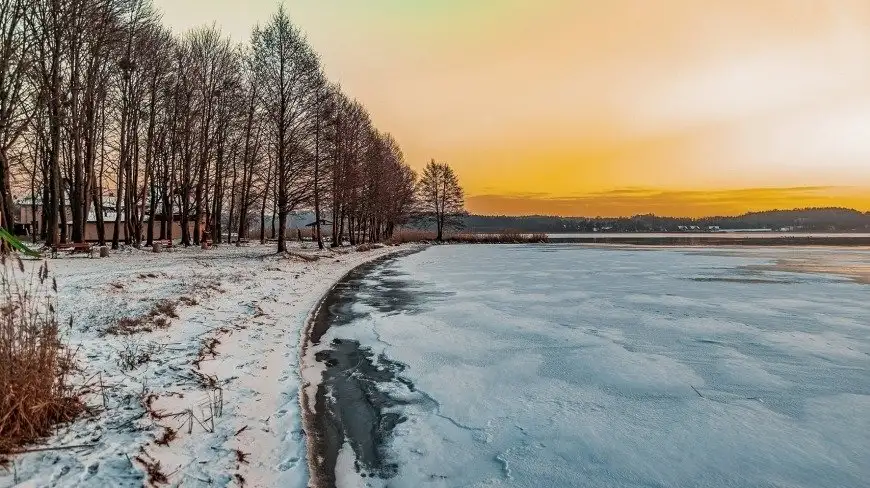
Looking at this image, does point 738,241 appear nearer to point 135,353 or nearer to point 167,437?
point 135,353

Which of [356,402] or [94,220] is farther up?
[94,220]

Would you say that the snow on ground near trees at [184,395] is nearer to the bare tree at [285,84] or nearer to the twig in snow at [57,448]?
the twig in snow at [57,448]

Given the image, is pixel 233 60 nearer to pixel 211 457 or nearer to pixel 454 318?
pixel 454 318

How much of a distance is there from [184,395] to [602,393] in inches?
193

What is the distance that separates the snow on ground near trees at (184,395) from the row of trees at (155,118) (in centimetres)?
1244

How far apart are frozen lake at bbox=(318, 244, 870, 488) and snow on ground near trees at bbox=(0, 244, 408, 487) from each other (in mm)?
697

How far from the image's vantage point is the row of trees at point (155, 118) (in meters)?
19.4

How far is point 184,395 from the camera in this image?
17.9ft

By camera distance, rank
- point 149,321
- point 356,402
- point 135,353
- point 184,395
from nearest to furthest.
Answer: point 184,395 → point 356,402 → point 135,353 → point 149,321

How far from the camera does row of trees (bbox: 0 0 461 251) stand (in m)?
19.4

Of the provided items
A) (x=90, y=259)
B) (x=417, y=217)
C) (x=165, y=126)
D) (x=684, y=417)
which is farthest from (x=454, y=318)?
(x=417, y=217)

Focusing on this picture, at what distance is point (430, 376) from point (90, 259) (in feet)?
58.7

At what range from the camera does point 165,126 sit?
101 ft

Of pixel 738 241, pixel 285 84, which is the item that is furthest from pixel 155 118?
pixel 738 241
